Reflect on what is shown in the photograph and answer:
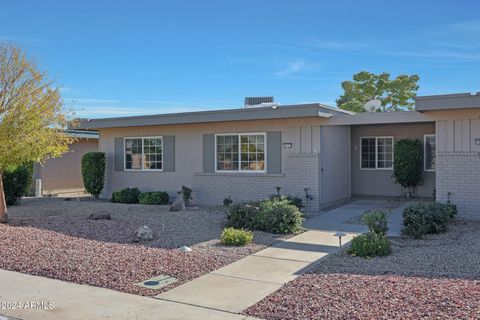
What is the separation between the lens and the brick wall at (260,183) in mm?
14234

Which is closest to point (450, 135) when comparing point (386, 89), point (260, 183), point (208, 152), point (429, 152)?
point (429, 152)

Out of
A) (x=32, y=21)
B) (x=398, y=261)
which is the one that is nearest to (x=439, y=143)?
(x=398, y=261)

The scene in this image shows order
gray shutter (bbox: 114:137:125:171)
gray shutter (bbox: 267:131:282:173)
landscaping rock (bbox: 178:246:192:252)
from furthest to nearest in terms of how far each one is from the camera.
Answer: gray shutter (bbox: 114:137:125:171) < gray shutter (bbox: 267:131:282:173) < landscaping rock (bbox: 178:246:192:252)

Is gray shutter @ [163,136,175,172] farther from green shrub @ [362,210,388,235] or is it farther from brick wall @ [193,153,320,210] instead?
green shrub @ [362,210,388,235]

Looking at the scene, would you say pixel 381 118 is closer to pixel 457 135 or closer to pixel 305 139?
pixel 457 135

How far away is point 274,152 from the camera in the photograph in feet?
48.7

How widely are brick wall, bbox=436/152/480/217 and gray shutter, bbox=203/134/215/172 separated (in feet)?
22.8

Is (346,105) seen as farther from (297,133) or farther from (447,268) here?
(447,268)

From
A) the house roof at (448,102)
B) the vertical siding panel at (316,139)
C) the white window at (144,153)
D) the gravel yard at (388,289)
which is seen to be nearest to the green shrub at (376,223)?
the gravel yard at (388,289)

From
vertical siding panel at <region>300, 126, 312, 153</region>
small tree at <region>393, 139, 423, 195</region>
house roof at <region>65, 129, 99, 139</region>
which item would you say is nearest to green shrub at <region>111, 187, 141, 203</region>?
vertical siding panel at <region>300, 126, 312, 153</region>

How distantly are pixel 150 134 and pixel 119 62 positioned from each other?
321cm

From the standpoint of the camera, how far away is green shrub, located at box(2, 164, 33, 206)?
50.7ft

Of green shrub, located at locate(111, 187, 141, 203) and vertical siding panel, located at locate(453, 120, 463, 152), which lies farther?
green shrub, located at locate(111, 187, 141, 203)

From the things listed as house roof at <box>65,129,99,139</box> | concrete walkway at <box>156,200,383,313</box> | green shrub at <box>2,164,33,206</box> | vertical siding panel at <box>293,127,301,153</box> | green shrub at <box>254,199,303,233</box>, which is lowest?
concrete walkway at <box>156,200,383,313</box>
